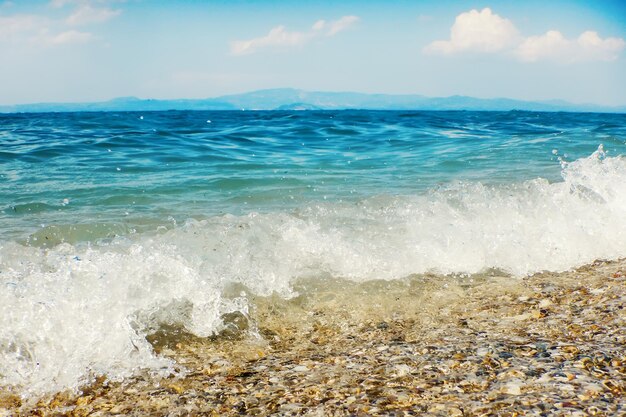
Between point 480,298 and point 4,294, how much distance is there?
4.94m

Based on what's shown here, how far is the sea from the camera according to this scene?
15.3 ft

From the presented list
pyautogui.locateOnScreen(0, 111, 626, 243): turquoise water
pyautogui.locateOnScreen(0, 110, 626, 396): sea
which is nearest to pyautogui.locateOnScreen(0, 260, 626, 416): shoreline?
pyautogui.locateOnScreen(0, 110, 626, 396): sea

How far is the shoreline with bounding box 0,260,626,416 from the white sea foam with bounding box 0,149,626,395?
336 millimetres

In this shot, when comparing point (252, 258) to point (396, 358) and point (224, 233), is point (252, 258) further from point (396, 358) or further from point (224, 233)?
point (396, 358)

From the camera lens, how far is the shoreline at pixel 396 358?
353 centimetres

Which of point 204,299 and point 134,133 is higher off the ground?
point 134,133

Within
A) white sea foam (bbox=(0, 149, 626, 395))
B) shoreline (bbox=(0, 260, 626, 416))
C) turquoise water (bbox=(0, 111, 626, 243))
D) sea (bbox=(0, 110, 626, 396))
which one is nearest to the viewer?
shoreline (bbox=(0, 260, 626, 416))

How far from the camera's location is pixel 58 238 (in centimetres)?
718

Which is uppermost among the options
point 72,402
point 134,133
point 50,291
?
point 134,133

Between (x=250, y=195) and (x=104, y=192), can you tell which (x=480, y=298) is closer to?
(x=250, y=195)

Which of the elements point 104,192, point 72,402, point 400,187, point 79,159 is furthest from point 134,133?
point 72,402

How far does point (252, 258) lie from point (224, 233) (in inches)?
30.3

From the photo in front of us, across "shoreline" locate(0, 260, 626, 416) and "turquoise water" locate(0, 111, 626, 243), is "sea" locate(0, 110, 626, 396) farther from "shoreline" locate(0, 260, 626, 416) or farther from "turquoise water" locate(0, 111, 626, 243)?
"shoreline" locate(0, 260, 626, 416)

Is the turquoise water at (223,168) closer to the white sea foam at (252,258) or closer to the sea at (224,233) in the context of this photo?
the sea at (224,233)
